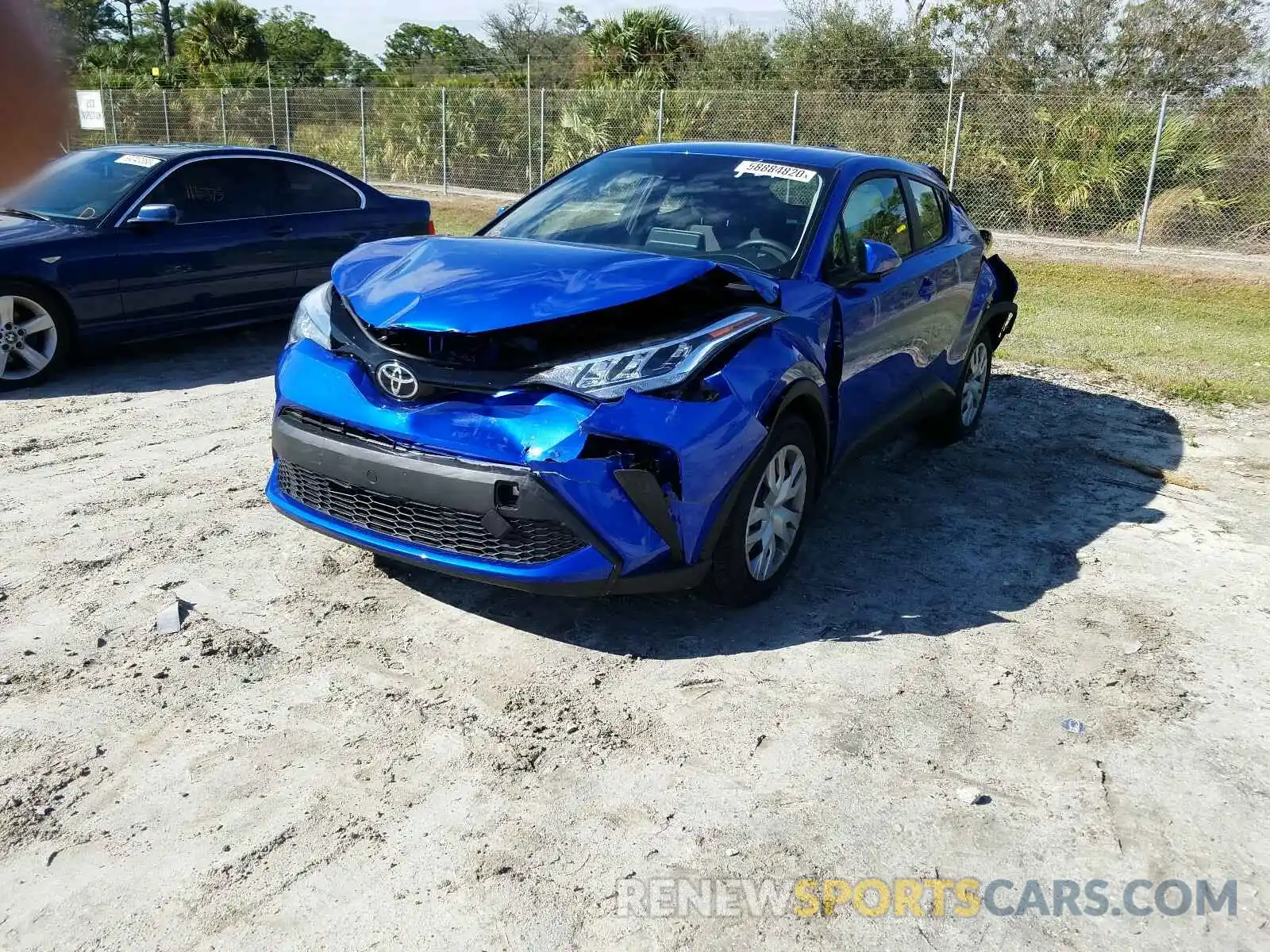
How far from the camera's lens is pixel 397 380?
3584 millimetres

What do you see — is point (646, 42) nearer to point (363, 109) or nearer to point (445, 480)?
point (363, 109)

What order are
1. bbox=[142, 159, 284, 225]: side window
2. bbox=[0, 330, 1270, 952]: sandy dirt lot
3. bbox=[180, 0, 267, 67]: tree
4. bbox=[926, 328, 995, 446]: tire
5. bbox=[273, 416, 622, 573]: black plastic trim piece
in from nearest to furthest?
bbox=[0, 330, 1270, 952]: sandy dirt lot, bbox=[273, 416, 622, 573]: black plastic trim piece, bbox=[926, 328, 995, 446]: tire, bbox=[142, 159, 284, 225]: side window, bbox=[180, 0, 267, 67]: tree

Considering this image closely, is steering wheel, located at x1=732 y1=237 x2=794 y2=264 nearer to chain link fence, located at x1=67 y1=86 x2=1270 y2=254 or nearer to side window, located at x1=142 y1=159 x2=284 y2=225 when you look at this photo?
side window, located at x1=142 y1=159 x2=284 y2=225

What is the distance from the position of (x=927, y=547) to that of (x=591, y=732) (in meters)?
2.19

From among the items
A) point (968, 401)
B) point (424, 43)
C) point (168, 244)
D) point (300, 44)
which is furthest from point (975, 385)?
point (424, 43)

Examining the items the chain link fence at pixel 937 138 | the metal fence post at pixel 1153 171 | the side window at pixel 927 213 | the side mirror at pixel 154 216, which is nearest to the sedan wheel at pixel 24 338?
the side mirror at pixel 154 216

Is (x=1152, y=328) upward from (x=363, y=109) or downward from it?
downward

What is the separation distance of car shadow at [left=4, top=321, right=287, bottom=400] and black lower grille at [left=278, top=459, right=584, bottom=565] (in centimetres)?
381

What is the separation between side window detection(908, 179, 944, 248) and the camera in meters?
5.63

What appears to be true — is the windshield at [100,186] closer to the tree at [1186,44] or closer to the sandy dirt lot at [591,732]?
the sandy dirt lot at [591,732]

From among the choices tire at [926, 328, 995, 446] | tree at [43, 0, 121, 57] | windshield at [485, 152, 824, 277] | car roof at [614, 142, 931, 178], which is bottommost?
tire at [926, 328, 995, 446]

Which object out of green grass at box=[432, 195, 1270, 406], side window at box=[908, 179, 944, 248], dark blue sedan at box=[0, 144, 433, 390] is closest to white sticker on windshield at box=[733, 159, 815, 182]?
side window at box=[908, 179, 944, 248]

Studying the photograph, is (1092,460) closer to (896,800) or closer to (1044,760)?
(1044,760)

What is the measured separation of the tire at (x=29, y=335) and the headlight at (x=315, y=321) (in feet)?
11.0
